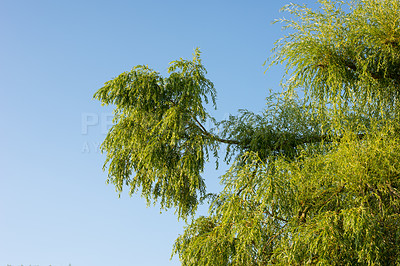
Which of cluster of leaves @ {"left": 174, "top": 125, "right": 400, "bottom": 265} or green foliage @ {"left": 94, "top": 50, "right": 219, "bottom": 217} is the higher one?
green foliage @ {"left": 94, "top": 50, "right": 219, "bottom": 217}

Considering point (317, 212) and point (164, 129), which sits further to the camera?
point (164, 129)

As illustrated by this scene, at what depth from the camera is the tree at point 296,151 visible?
16.3ft

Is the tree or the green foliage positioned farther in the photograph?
the green foliage

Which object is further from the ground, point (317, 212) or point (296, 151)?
point (296, 151)

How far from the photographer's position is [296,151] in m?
7.43

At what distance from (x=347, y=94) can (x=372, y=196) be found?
1671mm

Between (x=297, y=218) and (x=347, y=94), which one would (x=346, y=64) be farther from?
(x=297, y=218)

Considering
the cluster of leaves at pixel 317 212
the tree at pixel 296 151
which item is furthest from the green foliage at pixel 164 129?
the cluster of leaves at pixel 317 212

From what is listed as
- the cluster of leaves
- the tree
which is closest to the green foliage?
the tree

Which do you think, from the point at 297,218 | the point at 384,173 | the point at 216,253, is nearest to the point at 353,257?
the point at 297,218

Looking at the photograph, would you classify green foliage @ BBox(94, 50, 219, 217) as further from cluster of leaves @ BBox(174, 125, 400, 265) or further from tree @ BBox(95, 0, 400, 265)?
cluster of leaves @ BBox(174, 125, 400, 265)

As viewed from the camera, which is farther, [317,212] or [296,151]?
[296,151]

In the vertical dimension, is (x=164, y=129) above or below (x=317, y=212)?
above

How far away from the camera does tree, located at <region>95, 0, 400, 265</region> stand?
4.98 meters
